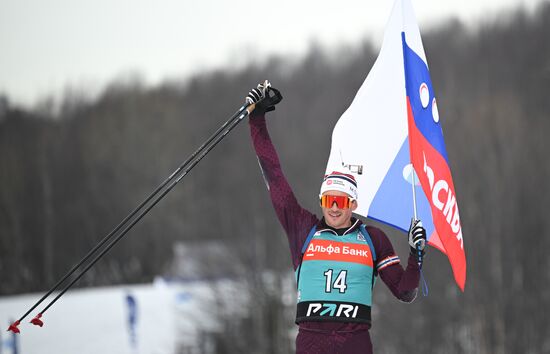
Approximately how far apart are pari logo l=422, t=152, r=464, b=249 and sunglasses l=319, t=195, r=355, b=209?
2.21ft

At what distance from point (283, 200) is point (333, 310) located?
0.58 metres

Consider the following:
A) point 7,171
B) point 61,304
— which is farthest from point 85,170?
point 61,304

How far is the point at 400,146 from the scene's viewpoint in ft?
17.0

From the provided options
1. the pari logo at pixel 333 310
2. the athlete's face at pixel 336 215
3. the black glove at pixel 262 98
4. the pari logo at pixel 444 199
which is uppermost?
the black glove at pixel 262 98

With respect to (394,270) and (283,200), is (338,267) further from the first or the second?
(283,200)

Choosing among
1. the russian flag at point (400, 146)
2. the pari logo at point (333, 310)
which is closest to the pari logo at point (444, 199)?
the russian flag at point (400, 146)

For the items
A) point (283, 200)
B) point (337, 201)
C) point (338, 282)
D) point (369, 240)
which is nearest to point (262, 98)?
point (283, 200)

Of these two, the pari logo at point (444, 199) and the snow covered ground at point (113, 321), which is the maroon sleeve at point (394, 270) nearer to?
the pari logo at point (444, 199)

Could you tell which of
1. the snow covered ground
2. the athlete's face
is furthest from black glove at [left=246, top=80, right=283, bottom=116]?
the snow covered ground

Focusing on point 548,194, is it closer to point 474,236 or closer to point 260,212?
point 474,236

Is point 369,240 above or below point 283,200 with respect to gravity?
below

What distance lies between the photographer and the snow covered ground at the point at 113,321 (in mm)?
12031

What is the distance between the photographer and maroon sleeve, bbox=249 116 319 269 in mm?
4445

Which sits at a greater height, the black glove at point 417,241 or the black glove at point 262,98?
the black glove at point 262,98
